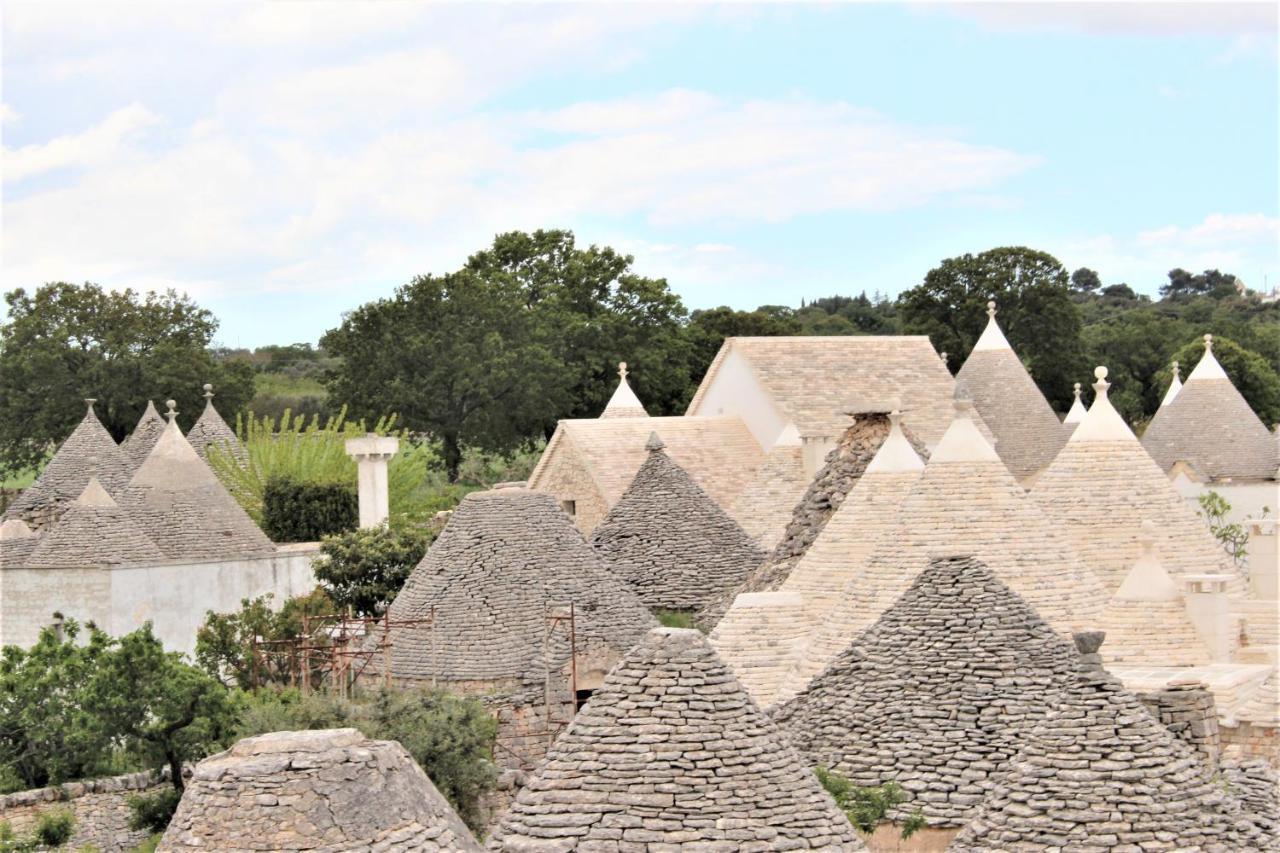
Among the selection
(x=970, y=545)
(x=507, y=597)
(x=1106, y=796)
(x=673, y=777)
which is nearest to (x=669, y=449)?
(x=507, y=597)

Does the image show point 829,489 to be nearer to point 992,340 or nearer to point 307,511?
point 307,511

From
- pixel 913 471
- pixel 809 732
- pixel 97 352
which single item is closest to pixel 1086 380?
pixel 97 352

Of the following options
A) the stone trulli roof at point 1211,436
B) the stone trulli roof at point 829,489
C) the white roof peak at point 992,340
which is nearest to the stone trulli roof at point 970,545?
the stone trulli roof at point 829,489

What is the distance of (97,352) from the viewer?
57.7 meters

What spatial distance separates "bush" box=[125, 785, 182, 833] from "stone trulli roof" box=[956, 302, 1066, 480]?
21290 millimetres

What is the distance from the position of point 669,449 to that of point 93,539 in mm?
9998

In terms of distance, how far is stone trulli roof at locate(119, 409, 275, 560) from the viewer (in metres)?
29.7

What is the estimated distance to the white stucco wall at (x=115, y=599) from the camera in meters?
27.6

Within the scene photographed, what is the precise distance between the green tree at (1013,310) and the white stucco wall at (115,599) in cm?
4344

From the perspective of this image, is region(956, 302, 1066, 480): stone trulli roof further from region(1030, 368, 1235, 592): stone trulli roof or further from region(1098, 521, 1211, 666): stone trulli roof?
region(1098, 521, 1211, 666): stone trulli roof

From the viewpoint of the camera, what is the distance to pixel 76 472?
3316 cm

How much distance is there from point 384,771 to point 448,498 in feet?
108

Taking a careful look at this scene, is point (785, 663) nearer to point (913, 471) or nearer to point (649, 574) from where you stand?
point (913, 471)

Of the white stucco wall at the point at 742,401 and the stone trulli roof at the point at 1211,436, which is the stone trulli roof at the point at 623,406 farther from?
the stone trulli roof at the point at 1211,436
